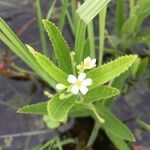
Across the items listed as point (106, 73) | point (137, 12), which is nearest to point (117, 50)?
point (137, 12)

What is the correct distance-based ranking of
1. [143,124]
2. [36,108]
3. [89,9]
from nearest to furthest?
[89,9] → [36,108] → [143,124]

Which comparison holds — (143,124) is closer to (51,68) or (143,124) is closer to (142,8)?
(142,8)

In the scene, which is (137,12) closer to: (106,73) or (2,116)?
(106,73)

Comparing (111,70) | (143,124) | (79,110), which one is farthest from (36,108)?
(143,124)

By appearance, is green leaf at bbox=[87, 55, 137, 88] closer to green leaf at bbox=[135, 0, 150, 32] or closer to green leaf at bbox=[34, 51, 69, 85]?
green leaf at bbox=[34, 51, 69, 85]

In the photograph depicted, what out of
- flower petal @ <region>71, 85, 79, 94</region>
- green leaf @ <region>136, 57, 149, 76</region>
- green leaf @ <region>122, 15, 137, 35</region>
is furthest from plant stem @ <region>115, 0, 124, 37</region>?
flower petal @ <region>71, 85, 79, 94</region>

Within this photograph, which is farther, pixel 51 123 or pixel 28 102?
pixel 28 102
